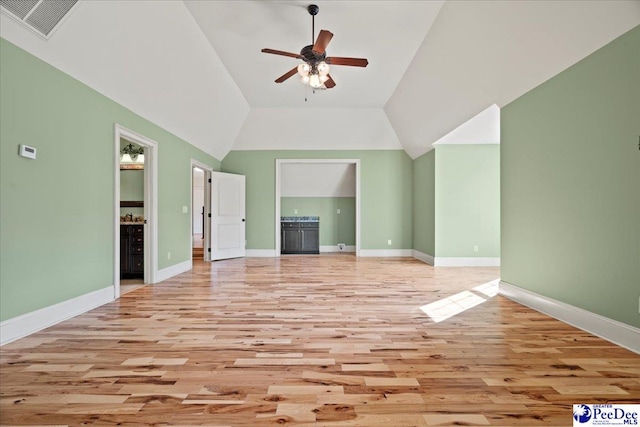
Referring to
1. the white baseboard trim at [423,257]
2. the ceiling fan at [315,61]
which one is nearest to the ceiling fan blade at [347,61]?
the ceiling fan at [315,61]

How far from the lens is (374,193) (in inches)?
299

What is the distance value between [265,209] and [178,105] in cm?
342

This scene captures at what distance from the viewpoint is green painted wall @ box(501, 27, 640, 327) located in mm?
2309

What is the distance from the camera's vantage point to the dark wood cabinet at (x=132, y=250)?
4.73 m

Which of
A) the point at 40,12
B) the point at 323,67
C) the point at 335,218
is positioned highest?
the point at 323,67

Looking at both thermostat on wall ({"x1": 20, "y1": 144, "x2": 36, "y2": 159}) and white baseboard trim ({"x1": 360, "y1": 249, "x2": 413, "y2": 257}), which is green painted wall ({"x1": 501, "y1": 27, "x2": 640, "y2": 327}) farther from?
thermostat on wall ({"x1": 20, "y1": 144, "x2": 36, "y2": 159})

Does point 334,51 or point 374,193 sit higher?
point 334,51

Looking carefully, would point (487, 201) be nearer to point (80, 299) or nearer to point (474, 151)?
point (474, 151)

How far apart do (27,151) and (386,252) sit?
667 centimetres

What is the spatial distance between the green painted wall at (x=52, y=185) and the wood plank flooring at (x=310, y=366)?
1.45 feet

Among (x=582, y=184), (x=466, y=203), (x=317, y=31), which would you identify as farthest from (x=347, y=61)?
(x=466, y=203)

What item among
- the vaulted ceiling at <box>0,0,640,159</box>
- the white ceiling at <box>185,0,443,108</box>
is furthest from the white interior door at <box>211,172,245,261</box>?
the white ceiling at <box>185,0,443,108</box>

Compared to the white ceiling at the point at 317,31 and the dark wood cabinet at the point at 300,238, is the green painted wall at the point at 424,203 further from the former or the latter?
the dark wood cabinet at the point at 300,238

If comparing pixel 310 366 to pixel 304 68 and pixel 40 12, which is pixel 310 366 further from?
pixel 40 12
